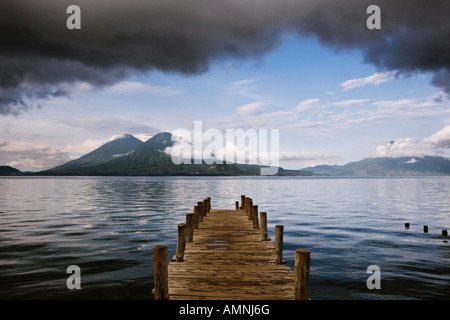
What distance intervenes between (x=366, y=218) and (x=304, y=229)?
37.9 feet

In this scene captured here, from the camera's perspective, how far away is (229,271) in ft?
33.7

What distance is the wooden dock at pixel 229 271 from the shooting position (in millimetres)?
7784

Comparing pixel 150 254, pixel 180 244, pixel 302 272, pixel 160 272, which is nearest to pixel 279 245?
pixel 302 272

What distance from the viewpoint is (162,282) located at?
7.76 meters

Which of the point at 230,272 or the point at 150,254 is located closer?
the point at 230,272

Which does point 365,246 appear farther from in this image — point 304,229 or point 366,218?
point 366,218

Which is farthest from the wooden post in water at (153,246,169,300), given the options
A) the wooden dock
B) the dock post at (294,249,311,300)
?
the dock post at (294,249,311,300)

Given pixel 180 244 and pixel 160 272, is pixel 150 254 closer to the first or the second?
pixel 180 244

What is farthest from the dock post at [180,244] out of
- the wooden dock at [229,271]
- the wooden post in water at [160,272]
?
the wooden post in water at [160,272]

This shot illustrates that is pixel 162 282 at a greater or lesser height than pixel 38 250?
greater
